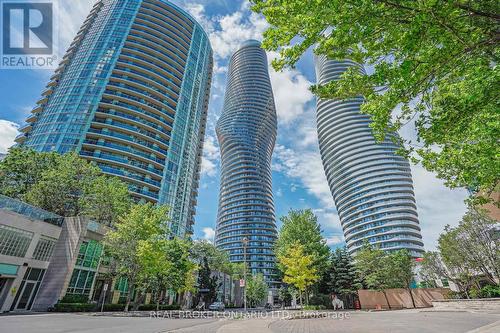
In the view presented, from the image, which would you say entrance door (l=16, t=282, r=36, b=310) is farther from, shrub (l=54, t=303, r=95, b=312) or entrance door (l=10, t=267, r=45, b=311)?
shrub (l=54, t=303, r=95, b=312)

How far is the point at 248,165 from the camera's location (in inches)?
5733

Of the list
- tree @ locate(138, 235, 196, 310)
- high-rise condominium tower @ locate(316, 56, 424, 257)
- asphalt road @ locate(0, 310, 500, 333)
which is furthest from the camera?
high-rise condominium tower @ locate(316, 56, 424, 257)

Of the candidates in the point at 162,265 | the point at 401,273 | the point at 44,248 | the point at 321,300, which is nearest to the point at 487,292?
the point at 401,273

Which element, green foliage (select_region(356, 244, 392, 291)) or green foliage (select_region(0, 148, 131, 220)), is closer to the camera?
green foliage (select_region(0, 148, 131, 220))

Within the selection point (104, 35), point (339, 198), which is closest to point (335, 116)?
point (339, 198)

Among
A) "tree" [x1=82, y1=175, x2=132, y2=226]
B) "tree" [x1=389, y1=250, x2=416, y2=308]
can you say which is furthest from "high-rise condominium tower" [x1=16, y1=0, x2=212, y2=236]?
"tree" [x1=389, y1=250, x2=416, y2=308]

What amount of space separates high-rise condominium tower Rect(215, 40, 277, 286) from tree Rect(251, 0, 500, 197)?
128 meters

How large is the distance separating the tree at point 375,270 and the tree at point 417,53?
32857 millimetres

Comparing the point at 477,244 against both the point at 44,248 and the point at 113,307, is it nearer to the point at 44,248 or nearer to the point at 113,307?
the point at 113,307

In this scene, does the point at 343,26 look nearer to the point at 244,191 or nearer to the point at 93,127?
the point at 93,127

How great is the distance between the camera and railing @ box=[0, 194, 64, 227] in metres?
22.2

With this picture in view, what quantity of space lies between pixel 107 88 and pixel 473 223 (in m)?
68.5

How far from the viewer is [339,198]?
124 meters

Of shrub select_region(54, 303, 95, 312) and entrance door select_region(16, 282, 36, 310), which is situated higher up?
entrance door select_region(16, 282, 36, 310)
